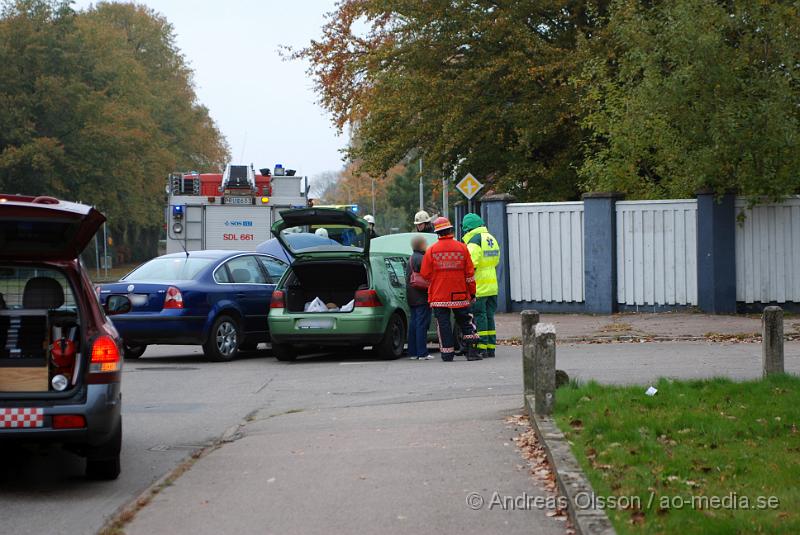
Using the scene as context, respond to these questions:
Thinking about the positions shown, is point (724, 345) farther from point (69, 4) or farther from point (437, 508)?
point (69, 4)

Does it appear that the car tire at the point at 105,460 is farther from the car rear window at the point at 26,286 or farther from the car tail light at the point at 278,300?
the car tail light at the point at 278,300

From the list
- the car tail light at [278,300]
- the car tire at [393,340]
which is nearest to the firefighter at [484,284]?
the car tire at [393,340]

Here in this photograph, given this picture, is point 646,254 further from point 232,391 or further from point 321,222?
point 232,391

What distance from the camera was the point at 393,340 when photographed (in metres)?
16.3

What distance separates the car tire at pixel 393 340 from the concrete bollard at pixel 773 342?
19.3 ft

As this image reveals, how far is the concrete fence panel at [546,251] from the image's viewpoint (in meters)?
22.9

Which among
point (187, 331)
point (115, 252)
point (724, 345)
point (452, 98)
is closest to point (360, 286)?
point (187, 331)

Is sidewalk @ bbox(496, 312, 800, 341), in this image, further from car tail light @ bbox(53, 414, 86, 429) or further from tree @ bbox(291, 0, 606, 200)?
car tail light @ bbox(53, 414, 86, 429)

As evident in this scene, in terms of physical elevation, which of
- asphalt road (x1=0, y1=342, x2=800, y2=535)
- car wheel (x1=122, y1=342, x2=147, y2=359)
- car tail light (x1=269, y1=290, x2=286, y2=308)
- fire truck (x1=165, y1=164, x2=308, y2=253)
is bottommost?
asphalt road (x1=0, y1=342, x2=800, y2=535)

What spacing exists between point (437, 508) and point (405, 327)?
9578 mm

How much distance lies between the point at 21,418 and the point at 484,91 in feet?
72.7

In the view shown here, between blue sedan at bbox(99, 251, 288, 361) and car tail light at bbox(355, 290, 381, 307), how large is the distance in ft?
6.06

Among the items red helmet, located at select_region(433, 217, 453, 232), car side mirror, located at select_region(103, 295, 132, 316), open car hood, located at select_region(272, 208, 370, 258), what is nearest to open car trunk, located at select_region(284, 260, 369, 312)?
open car hood, located at select_region(272, 208, 370, 258)

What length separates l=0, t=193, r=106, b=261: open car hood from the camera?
25.1ft
